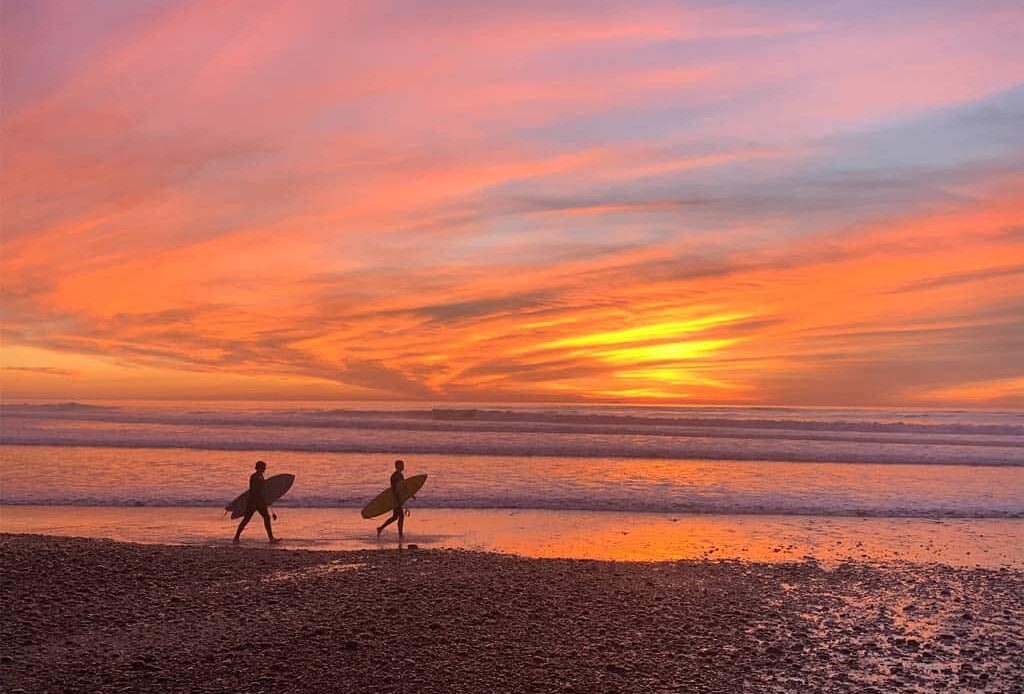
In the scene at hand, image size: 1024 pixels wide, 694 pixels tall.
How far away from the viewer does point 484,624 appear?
10.4 m

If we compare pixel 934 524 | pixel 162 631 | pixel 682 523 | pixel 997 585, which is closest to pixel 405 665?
pixel 162 631

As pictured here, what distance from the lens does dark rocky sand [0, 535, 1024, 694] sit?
854cm

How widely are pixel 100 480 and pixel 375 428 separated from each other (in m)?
36.1

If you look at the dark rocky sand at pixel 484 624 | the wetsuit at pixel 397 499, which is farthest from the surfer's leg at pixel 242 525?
the wetsuit at pixel 397 499

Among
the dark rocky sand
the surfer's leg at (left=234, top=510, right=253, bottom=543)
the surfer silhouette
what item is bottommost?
the dark rocky sand

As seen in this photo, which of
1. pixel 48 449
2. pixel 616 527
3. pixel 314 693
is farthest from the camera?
pixel 48 449

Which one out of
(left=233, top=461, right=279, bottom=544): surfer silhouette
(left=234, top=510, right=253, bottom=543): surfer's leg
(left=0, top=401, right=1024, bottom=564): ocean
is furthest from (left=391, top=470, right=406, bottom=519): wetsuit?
(left=234, top=510, right=253, bottom=543): surfer's leg

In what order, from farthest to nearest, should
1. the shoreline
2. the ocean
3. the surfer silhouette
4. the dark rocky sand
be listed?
the ocean → the surfer silhouette → the shoreline → the dark rocky sand

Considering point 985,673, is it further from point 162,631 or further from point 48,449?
point 48,449

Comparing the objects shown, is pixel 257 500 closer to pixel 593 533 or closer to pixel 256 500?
pixel 256 500

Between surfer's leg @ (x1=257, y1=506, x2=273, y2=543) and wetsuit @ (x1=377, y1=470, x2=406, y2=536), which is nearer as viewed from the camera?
surfer's leg @ (x1=257, y1=506, x2=273, y2=543)

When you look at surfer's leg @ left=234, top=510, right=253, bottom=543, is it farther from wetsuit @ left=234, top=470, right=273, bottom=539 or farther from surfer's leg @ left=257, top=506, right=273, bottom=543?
surfer's leg @ left=257, top=506, right=273, bottom=543

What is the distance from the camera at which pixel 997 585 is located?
43.6ft

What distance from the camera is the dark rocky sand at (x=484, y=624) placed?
Result: 8539mm
